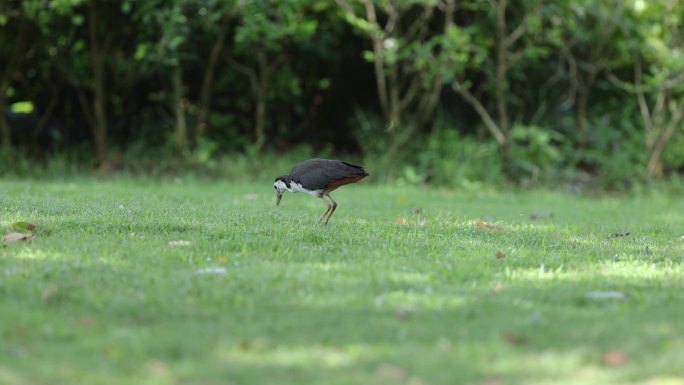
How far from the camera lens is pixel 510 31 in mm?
16344

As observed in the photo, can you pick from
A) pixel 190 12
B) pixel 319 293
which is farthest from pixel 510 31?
pixel 319 293

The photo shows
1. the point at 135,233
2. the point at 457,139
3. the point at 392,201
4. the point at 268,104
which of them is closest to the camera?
the point at 135,233

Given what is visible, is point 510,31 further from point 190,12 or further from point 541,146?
point 190,12

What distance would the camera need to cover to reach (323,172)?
8.06 m

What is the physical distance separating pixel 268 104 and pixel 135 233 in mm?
10488

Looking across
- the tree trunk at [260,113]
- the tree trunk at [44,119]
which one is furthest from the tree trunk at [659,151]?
the tree trunk at [44,119]

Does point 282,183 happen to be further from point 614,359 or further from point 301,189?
point 614,359

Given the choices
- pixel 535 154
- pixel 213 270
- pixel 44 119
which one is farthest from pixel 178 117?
pixel 213 270

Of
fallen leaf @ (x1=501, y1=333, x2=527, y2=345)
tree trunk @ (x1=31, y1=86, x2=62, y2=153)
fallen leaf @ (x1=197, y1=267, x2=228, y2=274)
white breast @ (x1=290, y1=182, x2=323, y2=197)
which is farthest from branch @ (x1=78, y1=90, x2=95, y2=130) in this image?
fallen leaf @ (x1=501, y1=333, x2=527, y2=345)

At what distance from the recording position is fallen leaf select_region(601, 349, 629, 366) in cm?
455

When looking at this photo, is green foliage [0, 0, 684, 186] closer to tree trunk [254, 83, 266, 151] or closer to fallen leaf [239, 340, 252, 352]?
tree trunk [254, 83, 266, 151]

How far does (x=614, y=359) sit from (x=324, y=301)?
1.74 m

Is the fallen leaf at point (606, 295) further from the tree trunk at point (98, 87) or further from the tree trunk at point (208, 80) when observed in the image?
the tree trunk at point (208, 80)

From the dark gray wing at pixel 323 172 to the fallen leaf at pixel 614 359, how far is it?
3.72 metres
